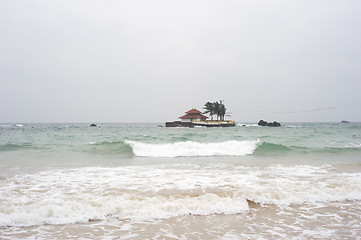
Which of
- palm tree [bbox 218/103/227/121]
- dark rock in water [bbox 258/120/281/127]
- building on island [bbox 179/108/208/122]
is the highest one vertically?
palm tree [bbox 218/103/227/121]

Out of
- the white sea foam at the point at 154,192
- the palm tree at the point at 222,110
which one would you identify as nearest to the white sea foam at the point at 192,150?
the white sea foam at the point at 154,192

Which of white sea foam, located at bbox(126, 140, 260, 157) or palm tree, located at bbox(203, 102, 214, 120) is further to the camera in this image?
palm tree, located at bbox(203, 102, 214, 120)

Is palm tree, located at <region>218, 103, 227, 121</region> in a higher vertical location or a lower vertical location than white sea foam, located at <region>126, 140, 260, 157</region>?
higher

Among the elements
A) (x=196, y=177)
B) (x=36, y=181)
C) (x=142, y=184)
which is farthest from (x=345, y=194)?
(x=36, y=181)

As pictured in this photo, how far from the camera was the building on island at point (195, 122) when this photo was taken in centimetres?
6444

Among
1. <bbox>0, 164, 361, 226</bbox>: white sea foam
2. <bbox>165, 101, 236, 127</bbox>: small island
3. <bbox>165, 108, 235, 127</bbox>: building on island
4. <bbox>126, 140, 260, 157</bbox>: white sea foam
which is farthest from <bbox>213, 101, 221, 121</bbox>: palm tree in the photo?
<bbox>0, 164, 361, 226</bbox>: white sea foam

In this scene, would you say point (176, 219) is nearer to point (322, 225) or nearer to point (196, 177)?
point (322, 225)

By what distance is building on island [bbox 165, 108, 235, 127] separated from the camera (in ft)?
211

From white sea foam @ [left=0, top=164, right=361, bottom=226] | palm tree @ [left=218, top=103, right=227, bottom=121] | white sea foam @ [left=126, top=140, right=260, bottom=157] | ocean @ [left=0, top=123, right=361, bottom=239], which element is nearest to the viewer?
ocean @ [left=0, top=123, right=361, bottom=239]

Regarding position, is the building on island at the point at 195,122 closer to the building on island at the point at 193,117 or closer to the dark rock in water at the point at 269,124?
the building on island at the point at 193,117

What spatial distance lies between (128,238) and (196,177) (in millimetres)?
4344

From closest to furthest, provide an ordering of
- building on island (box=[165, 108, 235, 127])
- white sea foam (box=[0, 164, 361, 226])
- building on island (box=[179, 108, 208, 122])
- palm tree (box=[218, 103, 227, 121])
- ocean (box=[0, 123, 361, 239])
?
ocean (box=[0, 123, 361, 239]) < white sea foam (box=[0, 164, 361, 226]) < building on island (box=[165, 108, 235, 127]) < building on island (box=[179, 108, 208, 122]) < palm tree (box=[218, 103, 227, 121])

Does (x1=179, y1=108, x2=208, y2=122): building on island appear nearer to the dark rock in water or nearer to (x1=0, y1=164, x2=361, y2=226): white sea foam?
the dark rock in water

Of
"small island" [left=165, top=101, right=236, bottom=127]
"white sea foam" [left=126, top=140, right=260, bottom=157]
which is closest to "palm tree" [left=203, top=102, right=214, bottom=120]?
"small island" [left=165, top=101, right=236, bottom=127]
